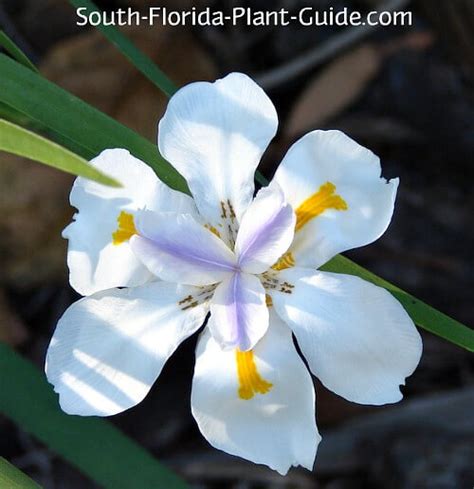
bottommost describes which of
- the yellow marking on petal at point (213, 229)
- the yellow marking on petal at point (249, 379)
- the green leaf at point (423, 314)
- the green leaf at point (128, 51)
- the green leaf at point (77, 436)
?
the green leaf at point (77, 436)

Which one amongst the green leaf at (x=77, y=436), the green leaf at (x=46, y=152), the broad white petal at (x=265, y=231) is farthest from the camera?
the green leaf at (x=77, y=436)

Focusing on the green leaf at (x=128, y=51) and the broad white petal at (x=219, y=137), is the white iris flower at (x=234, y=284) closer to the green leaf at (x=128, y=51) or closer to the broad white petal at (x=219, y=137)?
the broad white petal at (x=219, y=137)

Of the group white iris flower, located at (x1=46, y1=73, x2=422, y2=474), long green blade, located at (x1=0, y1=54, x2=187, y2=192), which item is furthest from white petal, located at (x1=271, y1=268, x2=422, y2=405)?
long green blade, located at (x1=0, y1=54, x2=187, y2=192)

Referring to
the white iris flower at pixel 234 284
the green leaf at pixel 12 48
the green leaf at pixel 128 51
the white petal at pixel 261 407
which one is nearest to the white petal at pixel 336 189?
the white iris flower at pixel 234 284

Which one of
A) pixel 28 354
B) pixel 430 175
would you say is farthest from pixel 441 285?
pixel 28 354

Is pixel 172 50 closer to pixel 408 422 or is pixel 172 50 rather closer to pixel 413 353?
pixel 408 422

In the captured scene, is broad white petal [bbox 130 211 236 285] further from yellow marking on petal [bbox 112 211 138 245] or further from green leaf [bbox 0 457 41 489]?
green leaf [bbox 0 457 41 489]
